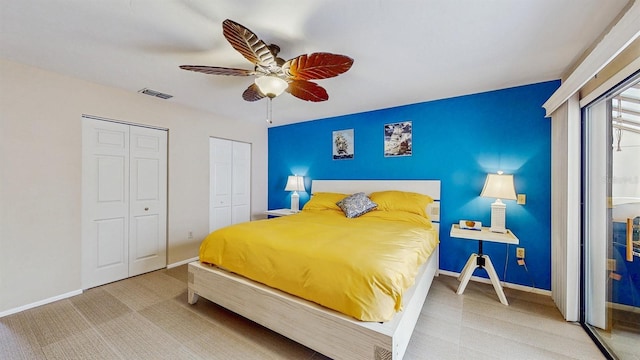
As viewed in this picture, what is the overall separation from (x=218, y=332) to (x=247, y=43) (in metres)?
2.11

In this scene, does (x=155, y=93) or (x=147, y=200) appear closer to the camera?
(x=155, y=93)

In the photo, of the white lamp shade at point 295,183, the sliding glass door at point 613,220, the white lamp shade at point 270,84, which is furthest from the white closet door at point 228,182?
the sliding glass door at point 613,220

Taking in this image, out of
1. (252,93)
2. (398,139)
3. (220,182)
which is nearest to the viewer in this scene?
(252,93)

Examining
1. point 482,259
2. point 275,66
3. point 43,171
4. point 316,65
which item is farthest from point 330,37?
point 43,171

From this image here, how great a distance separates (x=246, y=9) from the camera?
5.02 feet

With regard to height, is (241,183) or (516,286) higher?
(241,183)

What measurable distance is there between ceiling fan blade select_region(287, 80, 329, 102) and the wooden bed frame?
5.44ft

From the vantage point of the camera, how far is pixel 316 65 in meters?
1.69

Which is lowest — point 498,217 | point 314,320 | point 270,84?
point 314,320

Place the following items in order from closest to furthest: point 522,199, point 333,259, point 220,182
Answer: point 333,259 → point 522,199 → point 220,182

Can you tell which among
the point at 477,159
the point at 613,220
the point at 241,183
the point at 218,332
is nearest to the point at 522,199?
A: the point at 477,159

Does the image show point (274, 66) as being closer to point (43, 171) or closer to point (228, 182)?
point (43, 171)

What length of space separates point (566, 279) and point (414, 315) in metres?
1.47

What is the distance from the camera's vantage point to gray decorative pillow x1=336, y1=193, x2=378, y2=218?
317cm
